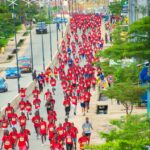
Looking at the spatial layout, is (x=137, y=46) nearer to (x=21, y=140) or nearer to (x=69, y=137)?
(x=69, y=137)

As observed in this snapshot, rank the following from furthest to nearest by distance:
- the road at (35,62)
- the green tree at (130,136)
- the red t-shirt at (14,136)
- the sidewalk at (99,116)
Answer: the road at (35,62) → the sidewalk at (99,116) → the red t-shirt at (14,136) → the green tree at (130,136)

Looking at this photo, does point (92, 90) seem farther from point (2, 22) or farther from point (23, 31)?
point (23, 31)

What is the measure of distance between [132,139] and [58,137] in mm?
10250

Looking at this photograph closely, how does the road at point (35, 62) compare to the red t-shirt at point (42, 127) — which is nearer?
the red t-shirt at point (42, 127)

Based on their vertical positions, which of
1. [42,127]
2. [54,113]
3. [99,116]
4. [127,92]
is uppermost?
[127,92]

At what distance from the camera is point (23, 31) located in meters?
103

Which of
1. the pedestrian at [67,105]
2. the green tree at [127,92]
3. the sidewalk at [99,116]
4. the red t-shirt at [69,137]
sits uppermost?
the green tree at [127,92]

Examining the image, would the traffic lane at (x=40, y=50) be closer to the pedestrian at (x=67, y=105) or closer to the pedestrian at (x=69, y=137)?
the pedestrian at (x=67, y=105)

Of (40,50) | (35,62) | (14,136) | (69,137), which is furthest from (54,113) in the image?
(40,50)

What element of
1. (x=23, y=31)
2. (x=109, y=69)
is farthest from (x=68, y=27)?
(x=109, y=69)

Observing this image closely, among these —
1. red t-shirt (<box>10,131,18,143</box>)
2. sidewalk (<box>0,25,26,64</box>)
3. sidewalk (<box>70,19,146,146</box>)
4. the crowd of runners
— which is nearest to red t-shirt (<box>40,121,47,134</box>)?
the crowd of runners

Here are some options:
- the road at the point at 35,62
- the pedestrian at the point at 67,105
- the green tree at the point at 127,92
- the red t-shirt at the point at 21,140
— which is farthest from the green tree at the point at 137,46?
the road at the point at 35,62

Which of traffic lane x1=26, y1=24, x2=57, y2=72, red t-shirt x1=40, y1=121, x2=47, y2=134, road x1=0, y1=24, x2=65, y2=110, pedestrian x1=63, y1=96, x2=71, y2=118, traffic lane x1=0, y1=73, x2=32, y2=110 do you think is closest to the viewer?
red t-shirt x1=40, y1=121, x2=47, y2=134

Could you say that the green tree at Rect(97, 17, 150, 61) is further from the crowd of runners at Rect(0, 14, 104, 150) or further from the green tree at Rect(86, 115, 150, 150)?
the crowd of runners at Rect(0, 14, 104, 150)
